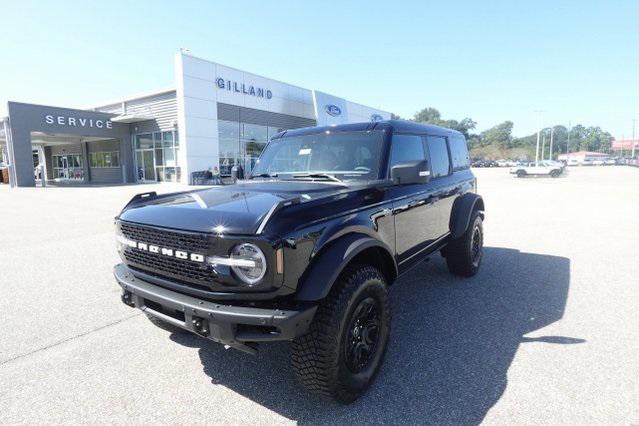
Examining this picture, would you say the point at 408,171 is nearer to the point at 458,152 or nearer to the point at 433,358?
the point at 433,358

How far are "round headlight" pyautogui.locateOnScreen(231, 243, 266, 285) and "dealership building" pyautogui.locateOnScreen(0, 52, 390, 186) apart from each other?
22.0 meters

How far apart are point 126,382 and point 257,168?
2.37m

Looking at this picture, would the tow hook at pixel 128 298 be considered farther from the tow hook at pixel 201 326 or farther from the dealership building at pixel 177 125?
the dealership building at pixel 177 125

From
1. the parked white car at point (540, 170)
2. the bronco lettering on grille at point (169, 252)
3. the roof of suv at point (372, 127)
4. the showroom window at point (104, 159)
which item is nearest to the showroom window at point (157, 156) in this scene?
the showroom window at point (104, 159)

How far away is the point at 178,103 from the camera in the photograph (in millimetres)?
22375

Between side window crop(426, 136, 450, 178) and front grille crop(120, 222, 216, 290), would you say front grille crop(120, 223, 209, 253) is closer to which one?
front grille crop(120, 222, 216, 290)

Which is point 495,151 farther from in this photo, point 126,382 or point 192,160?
point 126,382

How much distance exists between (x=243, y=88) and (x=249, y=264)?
25471mm

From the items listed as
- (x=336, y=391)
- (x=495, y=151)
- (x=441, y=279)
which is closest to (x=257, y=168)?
(x=336, y=391)

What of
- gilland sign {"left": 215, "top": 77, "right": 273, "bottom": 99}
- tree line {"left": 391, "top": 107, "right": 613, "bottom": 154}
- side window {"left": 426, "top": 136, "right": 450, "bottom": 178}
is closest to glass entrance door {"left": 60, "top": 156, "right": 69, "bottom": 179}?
gilland sign {"left": 215, "top": 77, "right": 273, "bottom": 99}

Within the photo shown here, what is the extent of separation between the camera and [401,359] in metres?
3.04

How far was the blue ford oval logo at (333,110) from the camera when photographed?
3072 centimetres

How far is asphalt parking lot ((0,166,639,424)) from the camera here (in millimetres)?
2439

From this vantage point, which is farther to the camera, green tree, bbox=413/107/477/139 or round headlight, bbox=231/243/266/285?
green tree, bbox=413/107/477/139
